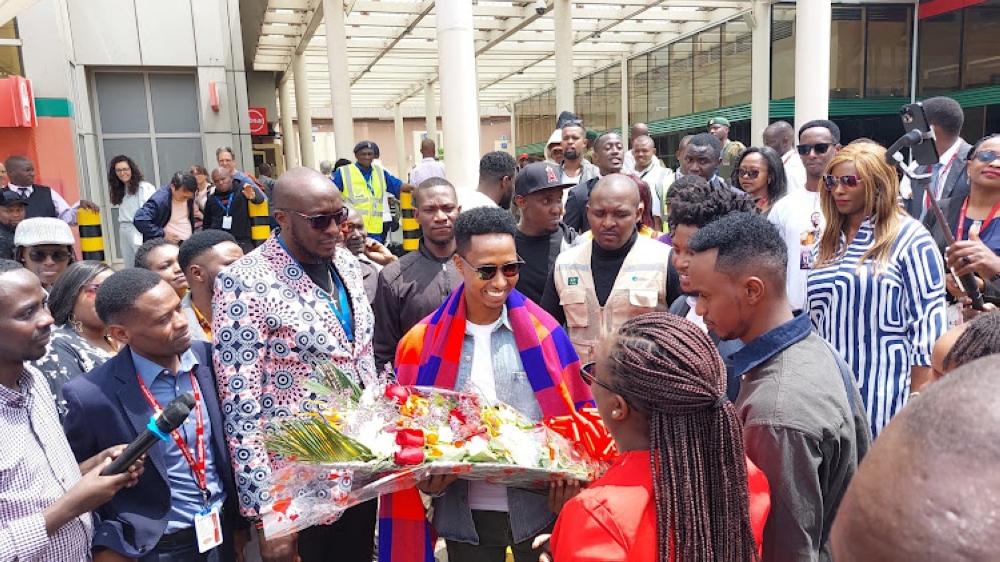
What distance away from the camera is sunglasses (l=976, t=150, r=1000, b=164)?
388 cm

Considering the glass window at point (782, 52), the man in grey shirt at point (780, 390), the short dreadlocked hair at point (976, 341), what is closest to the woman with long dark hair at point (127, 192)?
the man in grey shirt at point (780, 390)

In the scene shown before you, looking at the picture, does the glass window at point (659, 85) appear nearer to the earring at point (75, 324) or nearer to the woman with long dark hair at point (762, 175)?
the woman with long dark hair at point (762, 175)

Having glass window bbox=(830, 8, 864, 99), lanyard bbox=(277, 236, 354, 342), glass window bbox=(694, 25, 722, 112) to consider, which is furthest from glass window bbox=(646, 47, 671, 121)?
lanyard bbox=(277, 236, 354, 342)

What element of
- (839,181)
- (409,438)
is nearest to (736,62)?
(839,181)

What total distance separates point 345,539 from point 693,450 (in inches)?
87.8

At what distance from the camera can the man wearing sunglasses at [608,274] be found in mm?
3482

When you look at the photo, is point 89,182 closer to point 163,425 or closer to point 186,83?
point 186,83

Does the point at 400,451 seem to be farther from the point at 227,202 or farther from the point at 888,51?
the point at 888,51

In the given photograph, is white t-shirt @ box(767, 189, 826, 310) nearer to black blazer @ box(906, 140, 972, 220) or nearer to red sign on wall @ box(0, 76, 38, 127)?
black blazer @ box(906, 140, 972, 220)

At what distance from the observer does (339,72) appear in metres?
13.4

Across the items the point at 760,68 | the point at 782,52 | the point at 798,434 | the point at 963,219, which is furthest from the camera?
the point at 782,52

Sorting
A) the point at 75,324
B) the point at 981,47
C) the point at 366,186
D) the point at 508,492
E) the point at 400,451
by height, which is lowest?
the point at 508,492

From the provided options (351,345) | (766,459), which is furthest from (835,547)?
(351,345)

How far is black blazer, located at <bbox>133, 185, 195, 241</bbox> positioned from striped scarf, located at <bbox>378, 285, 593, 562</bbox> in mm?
6025
